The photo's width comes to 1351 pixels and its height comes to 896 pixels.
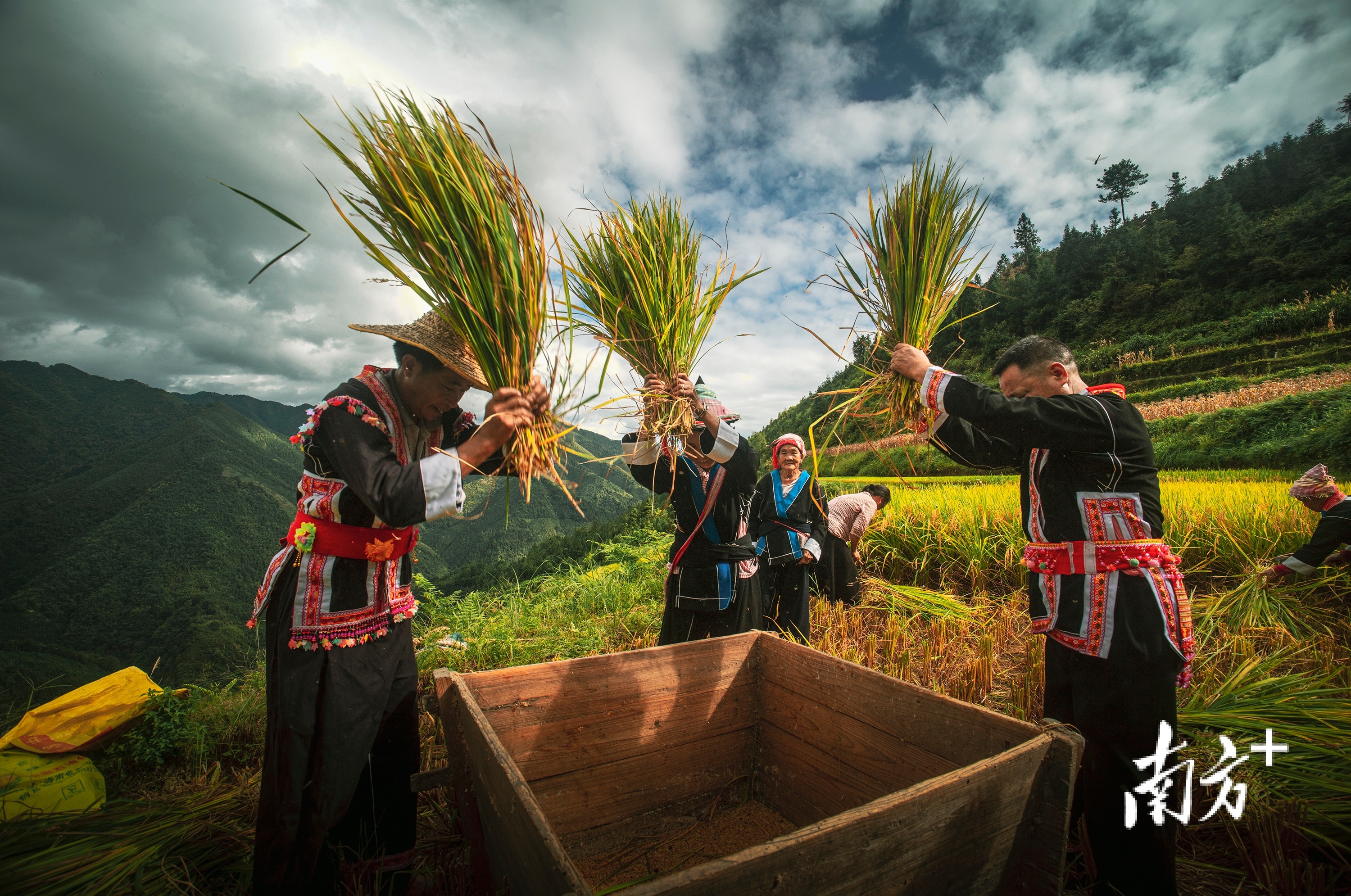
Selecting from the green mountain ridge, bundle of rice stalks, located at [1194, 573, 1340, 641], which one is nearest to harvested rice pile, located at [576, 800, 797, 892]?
bundle of rice stalks, located at [1194, 573, 1340, 641]

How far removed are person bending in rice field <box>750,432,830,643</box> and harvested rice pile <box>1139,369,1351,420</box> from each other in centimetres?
1173

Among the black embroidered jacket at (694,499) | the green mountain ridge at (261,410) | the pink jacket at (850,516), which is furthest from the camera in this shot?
the green mountain ridge at (261,410)

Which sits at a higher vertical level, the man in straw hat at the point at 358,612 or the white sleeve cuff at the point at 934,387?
the white sleeve cuff at the point at 934,387

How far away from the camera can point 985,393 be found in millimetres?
1681

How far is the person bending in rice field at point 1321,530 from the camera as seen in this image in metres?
3.30

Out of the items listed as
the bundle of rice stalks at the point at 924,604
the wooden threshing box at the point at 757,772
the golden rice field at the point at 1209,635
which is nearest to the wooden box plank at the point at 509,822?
the wooden threshing box at the point at 757,772

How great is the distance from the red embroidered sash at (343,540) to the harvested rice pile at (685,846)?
1066 millimetres

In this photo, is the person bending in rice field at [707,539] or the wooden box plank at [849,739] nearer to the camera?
the wooden box plank at [849,739]

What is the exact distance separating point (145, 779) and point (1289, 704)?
508 cm

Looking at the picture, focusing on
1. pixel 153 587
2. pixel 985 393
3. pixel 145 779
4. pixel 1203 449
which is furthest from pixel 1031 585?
pixel 153 587

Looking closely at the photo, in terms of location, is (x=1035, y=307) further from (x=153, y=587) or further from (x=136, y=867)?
(x=153, y=587)

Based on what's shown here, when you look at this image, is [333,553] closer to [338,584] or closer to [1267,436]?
[338,584]

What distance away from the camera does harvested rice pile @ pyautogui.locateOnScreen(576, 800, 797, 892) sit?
1.55 meters

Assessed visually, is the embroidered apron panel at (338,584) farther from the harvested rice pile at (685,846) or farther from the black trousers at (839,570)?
the black trousers at (839,570)
